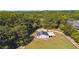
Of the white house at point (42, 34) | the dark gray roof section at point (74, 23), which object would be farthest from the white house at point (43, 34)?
the dark gray roof section at point (74, 23)

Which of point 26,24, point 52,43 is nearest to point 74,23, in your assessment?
point 52,43

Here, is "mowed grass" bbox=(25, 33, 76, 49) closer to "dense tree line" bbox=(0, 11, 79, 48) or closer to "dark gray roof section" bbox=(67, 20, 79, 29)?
"dense tree line" bbox=(0, 11, 79, 48)

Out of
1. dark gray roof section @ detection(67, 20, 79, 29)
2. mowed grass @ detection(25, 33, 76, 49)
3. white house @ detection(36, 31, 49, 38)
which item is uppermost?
dark gray roof section @ detection(67, 20, 79, 29)

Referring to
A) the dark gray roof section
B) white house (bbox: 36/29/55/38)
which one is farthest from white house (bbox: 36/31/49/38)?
the dark gray roof section

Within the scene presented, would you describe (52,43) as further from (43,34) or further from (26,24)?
(26,24)
